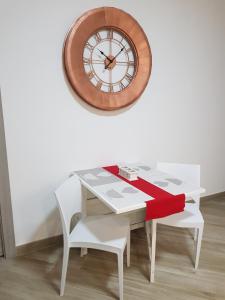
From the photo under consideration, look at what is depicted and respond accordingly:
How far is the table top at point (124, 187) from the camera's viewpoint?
1.64m

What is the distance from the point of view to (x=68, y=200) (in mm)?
1843

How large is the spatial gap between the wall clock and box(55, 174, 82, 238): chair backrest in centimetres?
71

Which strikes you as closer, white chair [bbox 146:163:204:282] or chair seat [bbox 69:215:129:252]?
chair seat [bbox 69:215:129:252]

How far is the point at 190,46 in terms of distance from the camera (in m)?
2.69

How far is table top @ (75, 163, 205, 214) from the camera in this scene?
1.64 m

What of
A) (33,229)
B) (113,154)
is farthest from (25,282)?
(113,154)

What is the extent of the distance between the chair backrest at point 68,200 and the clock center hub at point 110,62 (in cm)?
96

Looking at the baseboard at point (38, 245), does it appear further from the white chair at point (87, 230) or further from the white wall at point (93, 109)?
the white chair at point (87, 230)

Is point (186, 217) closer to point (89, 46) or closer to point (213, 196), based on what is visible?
point (213, 196)

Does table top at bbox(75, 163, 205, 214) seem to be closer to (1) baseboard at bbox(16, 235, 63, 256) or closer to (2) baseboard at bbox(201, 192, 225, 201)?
(1) baseboard at bbox(16, 235, 63, 256)

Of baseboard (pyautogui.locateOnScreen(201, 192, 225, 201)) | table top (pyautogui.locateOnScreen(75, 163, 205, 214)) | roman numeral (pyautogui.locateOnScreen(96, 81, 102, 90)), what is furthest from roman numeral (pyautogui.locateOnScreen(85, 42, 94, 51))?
baseboard (pyautogui.locateOnScreen(201, 192, 225, 201))

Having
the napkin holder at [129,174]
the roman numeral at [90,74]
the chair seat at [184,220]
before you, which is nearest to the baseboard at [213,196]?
the chair seat at [184,220]

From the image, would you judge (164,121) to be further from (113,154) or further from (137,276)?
(137,276)

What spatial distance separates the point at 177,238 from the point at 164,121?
43.8 inches
